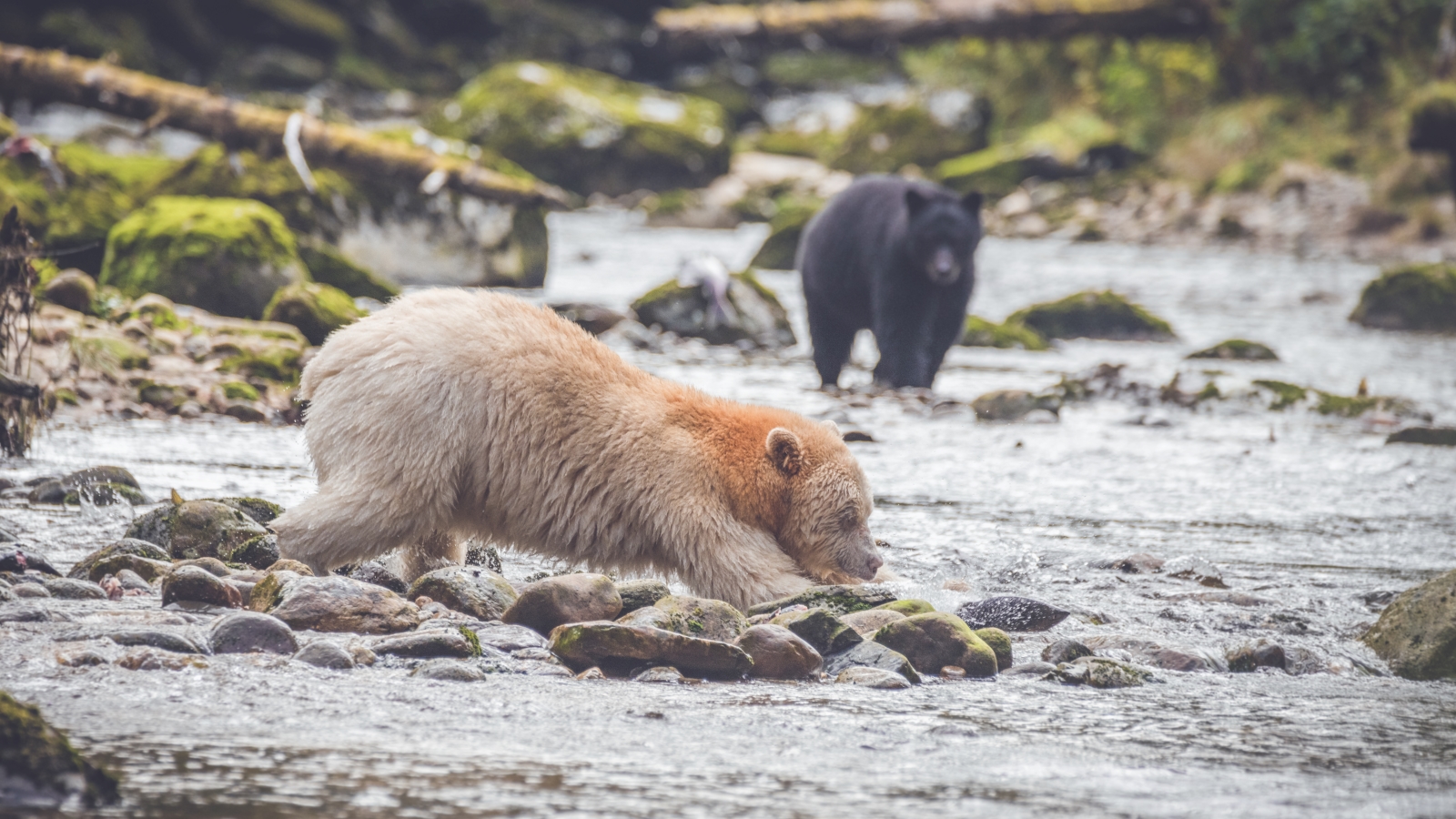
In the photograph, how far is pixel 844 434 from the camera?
7.59 metres

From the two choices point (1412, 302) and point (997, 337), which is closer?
point (997, 337)

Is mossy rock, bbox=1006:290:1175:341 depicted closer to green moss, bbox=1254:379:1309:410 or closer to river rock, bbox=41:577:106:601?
green moss, bbox=1254:379:1309:410

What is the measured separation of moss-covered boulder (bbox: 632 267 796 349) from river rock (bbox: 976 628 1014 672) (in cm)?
784

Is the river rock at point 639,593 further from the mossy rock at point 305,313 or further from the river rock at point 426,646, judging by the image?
the mossy rock at point 305,313

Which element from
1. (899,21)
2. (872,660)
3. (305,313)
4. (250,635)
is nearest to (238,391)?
(305,313)

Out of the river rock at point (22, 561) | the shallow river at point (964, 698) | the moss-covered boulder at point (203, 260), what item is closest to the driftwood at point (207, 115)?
the moss-covered boulder at point (203, 260)

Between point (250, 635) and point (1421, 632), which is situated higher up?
point (1421, 632)

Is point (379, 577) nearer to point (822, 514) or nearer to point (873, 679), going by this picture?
point (822, 514)

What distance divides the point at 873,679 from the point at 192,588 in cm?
182

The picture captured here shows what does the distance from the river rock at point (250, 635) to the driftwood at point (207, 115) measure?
353 inches

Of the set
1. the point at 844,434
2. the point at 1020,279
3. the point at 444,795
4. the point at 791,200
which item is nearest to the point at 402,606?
the point at 444,795

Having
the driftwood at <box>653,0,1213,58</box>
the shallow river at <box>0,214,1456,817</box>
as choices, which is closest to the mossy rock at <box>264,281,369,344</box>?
the shallow river at <box>0,214,1456,817</box>

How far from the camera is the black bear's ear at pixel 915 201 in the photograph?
9.59 m

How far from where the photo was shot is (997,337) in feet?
41.4
